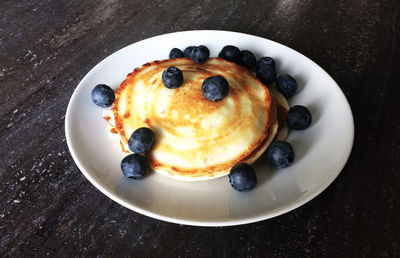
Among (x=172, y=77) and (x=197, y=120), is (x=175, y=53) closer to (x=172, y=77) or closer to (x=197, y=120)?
(x=172, y=77)

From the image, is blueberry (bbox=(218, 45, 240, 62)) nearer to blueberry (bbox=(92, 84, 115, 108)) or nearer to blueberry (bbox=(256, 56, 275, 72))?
blueberry (bbox=(256, 56, 275, 72))

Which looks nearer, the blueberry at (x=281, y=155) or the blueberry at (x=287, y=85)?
the blueberry at (x=281, y=155)

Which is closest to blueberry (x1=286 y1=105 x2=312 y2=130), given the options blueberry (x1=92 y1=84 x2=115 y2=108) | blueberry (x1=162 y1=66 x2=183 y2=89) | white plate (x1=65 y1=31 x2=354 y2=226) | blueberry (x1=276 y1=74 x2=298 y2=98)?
white plate (x1=65 y1=31 x2=354 y2=226)

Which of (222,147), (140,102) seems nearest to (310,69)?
(222,147)

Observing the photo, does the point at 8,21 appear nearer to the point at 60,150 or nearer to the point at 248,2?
the point at 60,150

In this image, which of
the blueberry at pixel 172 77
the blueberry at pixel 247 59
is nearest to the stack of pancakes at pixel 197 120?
the blueberry at pixel 172 77

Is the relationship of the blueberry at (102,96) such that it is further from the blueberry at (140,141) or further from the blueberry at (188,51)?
the blueberry at (188,51)
